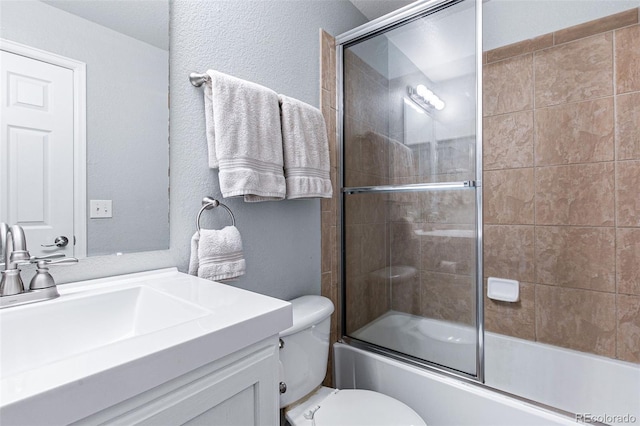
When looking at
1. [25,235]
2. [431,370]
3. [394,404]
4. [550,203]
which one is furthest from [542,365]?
[25,235]

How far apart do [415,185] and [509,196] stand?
0.69m

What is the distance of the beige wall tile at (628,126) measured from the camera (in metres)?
1.47

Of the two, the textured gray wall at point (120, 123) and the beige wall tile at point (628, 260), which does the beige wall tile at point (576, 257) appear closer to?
the beige wall tile at point (628, 260)

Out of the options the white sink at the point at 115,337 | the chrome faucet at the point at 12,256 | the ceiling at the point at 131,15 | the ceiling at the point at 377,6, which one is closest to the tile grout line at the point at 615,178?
the ceiling at the point at 377,6

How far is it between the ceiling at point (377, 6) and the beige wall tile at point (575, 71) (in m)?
0.82

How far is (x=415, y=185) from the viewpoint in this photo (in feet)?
4.99

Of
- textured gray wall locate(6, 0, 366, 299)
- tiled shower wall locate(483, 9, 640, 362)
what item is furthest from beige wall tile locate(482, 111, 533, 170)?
textured gray wall locate(6, 0, 366, 299)

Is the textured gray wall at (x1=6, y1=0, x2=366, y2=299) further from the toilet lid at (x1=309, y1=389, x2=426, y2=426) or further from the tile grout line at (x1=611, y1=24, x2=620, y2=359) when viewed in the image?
the tile grout line at (x1=611, y1=24, x2=620, y2=359)

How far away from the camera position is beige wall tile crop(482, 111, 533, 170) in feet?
5.75

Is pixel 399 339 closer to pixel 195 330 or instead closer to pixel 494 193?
pixel 494 193

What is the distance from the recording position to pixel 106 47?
0.90 meters

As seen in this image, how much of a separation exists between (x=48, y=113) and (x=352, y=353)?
158cm

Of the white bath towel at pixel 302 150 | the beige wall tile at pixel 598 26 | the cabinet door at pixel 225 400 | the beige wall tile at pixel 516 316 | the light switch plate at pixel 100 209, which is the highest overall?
the beige wall tile at pixel 598 26

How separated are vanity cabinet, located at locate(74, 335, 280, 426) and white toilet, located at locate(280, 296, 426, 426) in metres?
0.45
